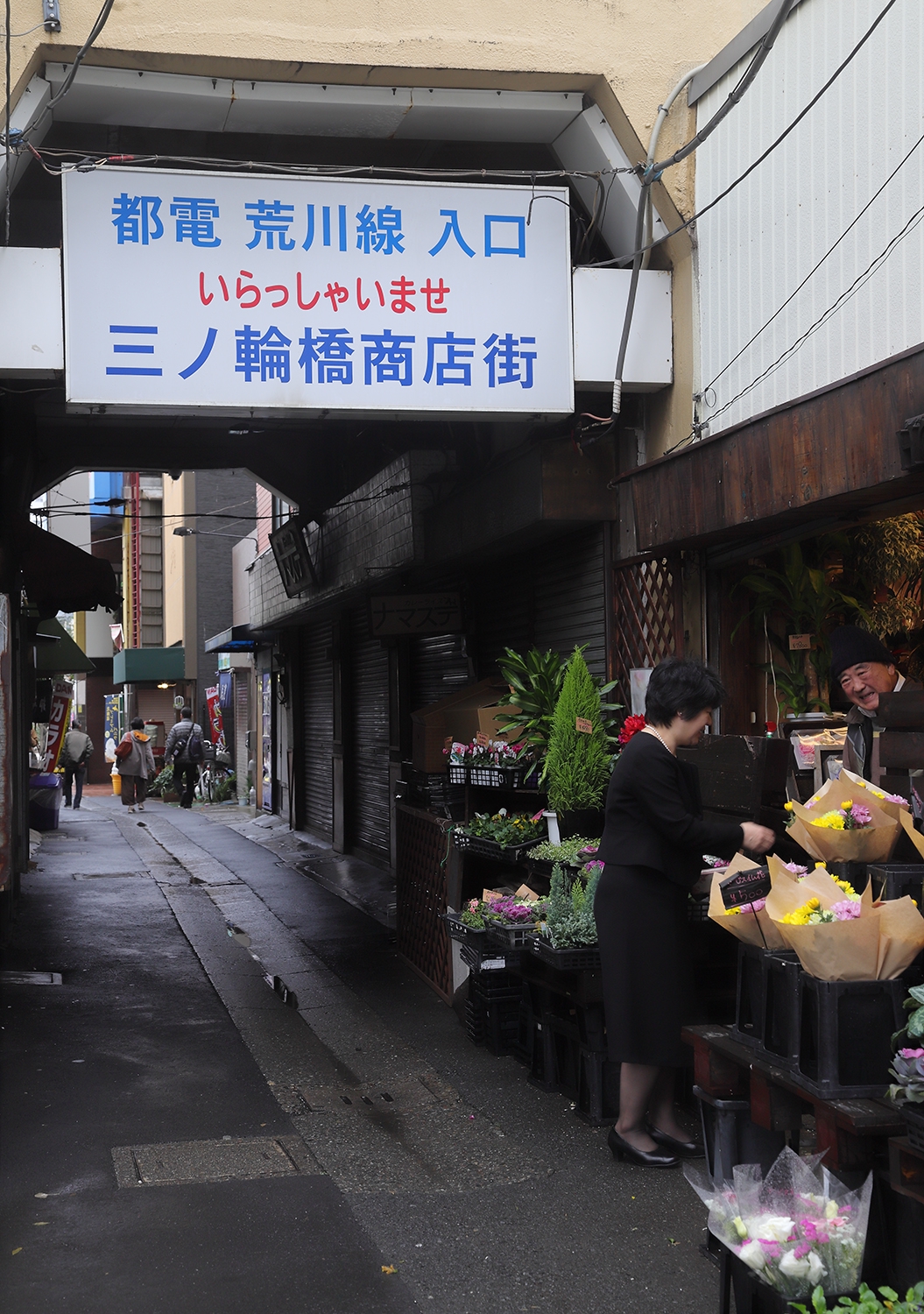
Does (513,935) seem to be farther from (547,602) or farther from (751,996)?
(547,602)

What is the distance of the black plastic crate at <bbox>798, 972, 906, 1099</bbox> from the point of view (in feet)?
11.4

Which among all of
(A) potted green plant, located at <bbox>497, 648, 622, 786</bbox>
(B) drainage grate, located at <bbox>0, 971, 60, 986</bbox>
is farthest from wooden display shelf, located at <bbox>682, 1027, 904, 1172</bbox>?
(B) drainage grate, located at <bbox>0, 971, 60, 986</bbox>

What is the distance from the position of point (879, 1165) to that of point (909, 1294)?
64 cm

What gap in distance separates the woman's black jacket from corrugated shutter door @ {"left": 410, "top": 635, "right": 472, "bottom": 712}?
6.65 metres

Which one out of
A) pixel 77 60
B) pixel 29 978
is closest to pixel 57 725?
pixel 29 978

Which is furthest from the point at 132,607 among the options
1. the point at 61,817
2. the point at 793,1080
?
the point at 793,1080

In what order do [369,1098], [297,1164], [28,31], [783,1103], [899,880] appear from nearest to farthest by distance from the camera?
[783,1103], [899,880], [297,1164], [369,1098], [28,31]

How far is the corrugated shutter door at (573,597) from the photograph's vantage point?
28.3 feet

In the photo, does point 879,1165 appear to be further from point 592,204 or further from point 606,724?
point 592,204

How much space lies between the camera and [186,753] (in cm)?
2566

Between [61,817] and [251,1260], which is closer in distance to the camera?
[251,1260]

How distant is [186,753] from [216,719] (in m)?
3.70

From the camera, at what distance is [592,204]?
795 centimetres

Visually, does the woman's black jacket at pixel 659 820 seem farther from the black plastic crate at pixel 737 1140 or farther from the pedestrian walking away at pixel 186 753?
the pedestrian walking away at pixel 186 753
